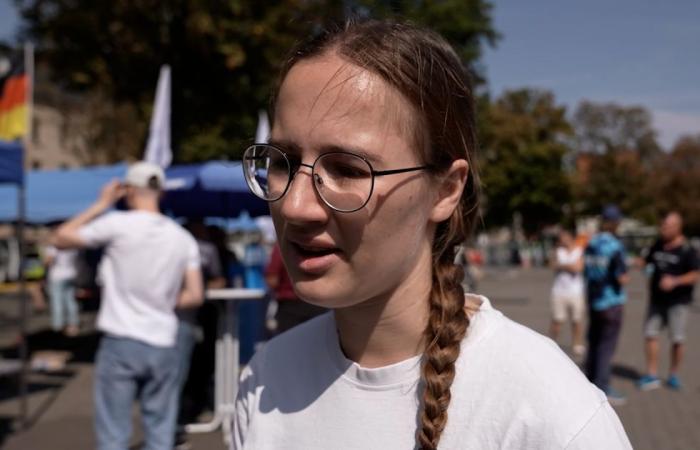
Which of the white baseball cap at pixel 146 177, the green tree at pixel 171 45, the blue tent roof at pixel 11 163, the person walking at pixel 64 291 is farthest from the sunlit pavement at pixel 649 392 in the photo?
the person walking at pixel 64 291

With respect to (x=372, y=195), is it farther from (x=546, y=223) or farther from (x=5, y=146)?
(x=546, y=223)

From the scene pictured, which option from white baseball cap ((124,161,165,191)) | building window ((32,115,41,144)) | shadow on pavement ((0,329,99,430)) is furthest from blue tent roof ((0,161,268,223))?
building window ((32,115,41,144))

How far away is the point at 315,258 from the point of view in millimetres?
1216

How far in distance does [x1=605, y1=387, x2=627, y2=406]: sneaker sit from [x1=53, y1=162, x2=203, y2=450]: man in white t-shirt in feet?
15.2

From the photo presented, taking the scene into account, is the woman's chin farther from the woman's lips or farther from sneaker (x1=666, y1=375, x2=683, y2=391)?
sneaker (x1=666, y1=375, x2=683, y2=391)

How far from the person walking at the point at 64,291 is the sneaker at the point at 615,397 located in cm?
880

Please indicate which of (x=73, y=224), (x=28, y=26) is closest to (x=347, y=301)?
(x=73, y=224)

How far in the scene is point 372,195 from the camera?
1188mm

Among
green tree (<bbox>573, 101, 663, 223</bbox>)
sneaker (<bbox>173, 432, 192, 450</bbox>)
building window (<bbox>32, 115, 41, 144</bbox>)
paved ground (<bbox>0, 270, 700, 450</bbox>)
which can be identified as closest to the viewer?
sneaker (<bbox>173, 432, 192, 450</bbox>)

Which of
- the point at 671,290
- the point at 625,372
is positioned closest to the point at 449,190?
the point at 671,290

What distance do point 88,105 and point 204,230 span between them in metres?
23.5

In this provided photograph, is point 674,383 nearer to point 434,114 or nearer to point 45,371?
point 45,371

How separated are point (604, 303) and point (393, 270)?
6.47m

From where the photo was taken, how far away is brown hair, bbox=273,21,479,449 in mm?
1198
